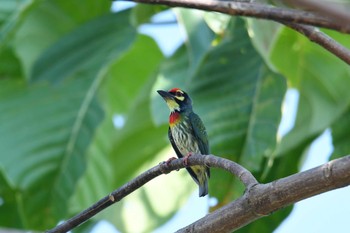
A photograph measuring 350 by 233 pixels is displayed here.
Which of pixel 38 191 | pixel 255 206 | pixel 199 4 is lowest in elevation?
pixel 38 191

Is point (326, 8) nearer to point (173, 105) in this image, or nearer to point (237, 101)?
point (173, 105)

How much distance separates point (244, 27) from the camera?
587 centimetres

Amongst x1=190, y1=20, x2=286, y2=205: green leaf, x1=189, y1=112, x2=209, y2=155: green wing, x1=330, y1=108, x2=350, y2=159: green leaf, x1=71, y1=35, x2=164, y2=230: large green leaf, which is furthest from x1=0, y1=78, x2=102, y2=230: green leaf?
x1=330, y1=108, x2=350, y2=159: green leaf

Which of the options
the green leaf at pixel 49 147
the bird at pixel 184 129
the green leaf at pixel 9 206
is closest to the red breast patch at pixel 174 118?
the bird at pixel 184 129

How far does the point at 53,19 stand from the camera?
283 inches

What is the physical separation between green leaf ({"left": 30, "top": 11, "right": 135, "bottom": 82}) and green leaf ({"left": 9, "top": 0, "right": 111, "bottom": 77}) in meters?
0.65

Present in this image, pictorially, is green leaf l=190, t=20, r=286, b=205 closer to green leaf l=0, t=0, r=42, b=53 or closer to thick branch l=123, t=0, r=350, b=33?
green leaf l=0, t=0, r=42, b=53

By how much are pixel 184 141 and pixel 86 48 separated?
1775mm

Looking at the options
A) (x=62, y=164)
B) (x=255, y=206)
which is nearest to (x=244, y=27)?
(x=62, y=164)

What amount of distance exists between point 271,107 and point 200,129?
775mm

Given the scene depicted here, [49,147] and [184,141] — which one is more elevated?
[184,141]

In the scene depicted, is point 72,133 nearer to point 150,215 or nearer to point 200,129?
point 150,215

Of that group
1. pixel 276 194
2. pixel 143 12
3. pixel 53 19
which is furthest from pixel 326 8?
pixel 53 19

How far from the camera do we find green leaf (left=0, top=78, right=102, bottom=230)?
6.01 metres
